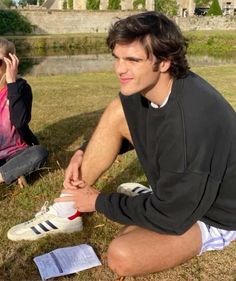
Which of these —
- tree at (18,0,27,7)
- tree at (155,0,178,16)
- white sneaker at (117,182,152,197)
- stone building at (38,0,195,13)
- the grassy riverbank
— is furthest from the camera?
tree at (18,0,27,7)

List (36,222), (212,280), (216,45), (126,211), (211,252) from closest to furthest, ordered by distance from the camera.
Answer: (126,211) → (212,280) → (211,252) → (36,222) → (216,45)

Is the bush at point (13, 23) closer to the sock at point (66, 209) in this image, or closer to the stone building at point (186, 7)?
the stone building at point (186, 7)

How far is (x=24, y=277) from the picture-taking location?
275cm

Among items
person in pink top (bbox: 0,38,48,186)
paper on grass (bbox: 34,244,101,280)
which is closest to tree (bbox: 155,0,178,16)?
person in pink top (bbox: 0,38,48,186)

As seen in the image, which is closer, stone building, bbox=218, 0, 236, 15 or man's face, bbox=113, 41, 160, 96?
man's face, bbox=113, 41, 160, 96

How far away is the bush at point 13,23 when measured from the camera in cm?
4044

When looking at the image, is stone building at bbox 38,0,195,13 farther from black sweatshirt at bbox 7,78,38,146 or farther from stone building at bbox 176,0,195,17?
black sweatshirt at bbox 7,78,38,146

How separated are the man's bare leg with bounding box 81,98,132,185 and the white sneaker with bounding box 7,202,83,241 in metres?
0.35

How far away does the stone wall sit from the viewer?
4309cm

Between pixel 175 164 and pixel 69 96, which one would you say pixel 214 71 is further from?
pixel 175 164

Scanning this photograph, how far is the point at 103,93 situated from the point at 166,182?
23.9 feet

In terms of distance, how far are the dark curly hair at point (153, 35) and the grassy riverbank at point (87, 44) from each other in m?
27.1

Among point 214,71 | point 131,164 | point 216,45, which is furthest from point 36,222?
point 216,45

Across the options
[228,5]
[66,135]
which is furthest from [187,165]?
[228,5]
